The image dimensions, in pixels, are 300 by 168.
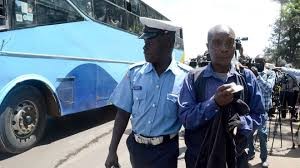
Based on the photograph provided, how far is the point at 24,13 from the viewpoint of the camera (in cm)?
704

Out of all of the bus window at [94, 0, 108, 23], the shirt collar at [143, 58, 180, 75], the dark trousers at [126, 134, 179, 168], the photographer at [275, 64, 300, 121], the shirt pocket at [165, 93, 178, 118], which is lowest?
the photographer at [275, 64, 300, 121]

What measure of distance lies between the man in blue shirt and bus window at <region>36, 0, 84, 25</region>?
5.15 meters

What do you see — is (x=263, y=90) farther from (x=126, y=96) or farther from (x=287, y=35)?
(x=287, y=35)

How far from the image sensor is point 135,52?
40.4 ft

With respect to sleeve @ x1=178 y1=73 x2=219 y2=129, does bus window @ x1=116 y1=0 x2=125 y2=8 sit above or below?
above

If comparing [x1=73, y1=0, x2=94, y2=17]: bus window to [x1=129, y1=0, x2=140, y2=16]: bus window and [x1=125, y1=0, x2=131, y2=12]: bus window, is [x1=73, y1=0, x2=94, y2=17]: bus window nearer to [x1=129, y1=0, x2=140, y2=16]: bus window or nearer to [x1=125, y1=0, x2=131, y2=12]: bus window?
[x1=125, y1=0, x2=131, y2=12]: bus window

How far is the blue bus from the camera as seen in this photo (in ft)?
22.1

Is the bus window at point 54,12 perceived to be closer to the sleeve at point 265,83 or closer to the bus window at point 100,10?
the bus window at point 100,10

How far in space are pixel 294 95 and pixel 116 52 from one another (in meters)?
5.01

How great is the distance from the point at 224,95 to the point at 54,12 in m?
5.91

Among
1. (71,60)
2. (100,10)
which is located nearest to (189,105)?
(71,60)

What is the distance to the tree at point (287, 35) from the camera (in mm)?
37906

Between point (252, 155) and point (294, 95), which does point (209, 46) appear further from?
point (294, 95)

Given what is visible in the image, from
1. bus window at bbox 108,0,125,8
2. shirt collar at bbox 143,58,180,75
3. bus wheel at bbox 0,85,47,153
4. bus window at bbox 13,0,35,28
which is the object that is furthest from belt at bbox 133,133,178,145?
bus window at bbox 108,0,125,8
